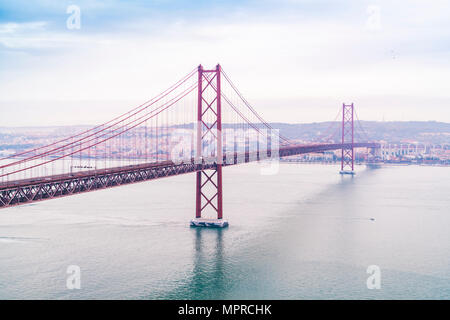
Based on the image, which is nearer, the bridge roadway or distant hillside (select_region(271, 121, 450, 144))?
the bridge roadway

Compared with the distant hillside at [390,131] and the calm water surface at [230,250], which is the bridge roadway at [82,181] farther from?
A: the distant hillside at [390,131]

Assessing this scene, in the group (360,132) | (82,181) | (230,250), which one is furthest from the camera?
(360,132)

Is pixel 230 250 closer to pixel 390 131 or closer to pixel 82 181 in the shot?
pixel 82 181

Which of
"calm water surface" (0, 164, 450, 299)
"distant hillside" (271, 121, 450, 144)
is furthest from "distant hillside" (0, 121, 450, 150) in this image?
"calm water surface" (0, 164, 450, 299)

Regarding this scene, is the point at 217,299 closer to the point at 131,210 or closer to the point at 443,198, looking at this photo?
the point at 131,210

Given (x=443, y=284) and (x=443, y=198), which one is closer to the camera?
(x=443, y=284)

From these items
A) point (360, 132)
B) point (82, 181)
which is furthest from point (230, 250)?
point (360, 132)

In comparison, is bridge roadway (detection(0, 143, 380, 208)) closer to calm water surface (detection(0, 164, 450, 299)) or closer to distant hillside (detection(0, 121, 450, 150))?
calm water surface (detection(0, 164, 450, 299))
